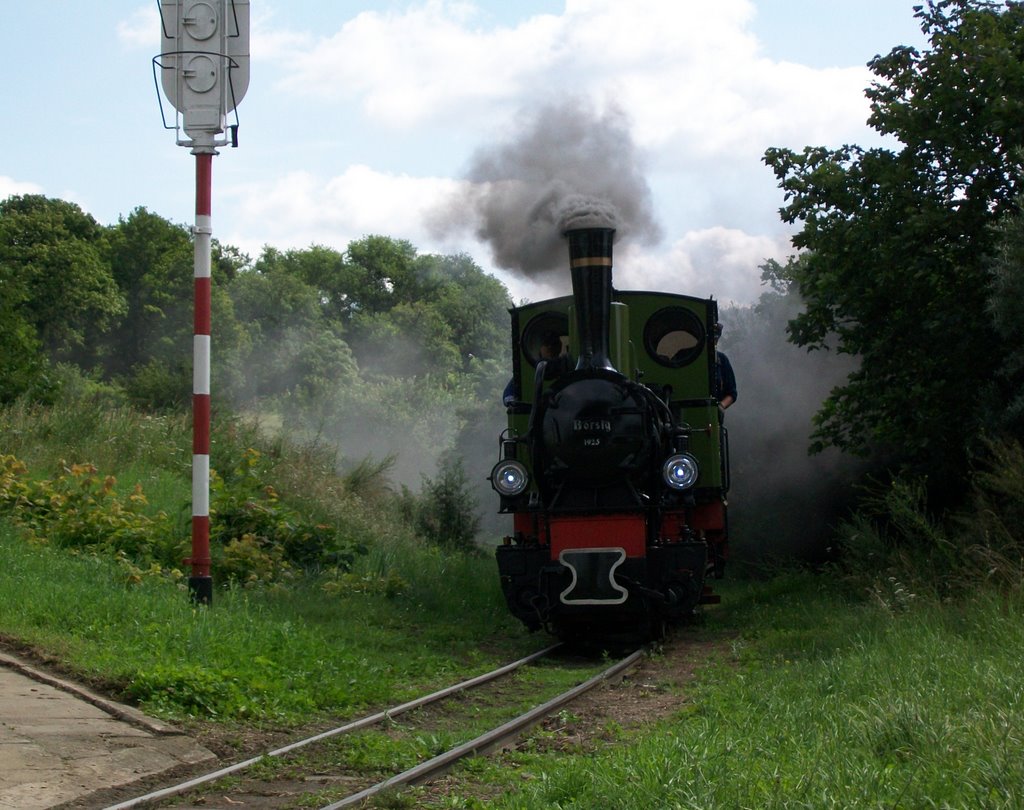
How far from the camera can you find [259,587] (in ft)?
37.7

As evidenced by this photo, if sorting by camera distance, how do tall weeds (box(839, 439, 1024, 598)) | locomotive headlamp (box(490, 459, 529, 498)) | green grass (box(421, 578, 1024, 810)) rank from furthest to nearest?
locomotive headlamp (box(490, 459, 529, 498))
tall weeds (box(839, 439, 1024, 598))
green grass (box(421, 578, 1024, 810))

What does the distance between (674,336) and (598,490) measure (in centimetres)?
222

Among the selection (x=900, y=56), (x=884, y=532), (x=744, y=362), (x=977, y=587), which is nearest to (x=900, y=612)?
(x=977, y=587)

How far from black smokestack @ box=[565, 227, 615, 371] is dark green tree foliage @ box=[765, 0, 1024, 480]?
4618mm

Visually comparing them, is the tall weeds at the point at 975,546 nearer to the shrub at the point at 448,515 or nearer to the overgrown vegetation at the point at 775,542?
the overgrown vegetation at the point at 775,542

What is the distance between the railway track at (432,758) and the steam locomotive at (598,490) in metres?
1.02

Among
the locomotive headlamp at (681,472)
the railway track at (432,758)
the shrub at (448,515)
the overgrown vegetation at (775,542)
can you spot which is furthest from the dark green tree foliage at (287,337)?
the railway track at (432,758)

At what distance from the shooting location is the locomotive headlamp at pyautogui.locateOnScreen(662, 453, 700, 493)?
10.0 metres

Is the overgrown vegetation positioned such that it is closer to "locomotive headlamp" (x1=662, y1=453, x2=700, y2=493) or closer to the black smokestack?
"locomotive headlamp" (x1=662, y1=453, x2=700, y2=493)

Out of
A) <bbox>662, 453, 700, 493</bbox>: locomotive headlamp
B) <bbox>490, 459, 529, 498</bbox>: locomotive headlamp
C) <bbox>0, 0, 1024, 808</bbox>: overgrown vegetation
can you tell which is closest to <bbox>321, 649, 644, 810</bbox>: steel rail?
<bbox>0, 0, 1024, 808</bbox>: overgrown vegetation

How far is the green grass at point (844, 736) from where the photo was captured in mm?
4309

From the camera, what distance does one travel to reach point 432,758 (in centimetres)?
600

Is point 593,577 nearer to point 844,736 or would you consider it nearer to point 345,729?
point 345,729

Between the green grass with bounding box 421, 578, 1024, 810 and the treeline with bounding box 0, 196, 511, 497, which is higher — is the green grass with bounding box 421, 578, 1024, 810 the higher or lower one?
the lower one
